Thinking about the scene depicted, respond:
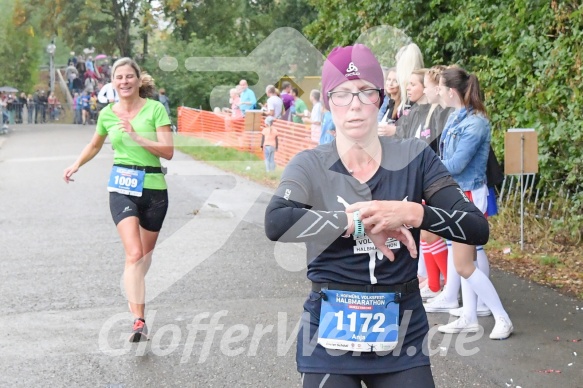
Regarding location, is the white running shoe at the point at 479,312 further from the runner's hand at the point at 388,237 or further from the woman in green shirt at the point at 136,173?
the runner's hand at the point at 388,237

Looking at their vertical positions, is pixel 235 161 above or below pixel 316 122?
below

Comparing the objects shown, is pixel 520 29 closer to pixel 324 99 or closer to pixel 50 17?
pixel 324 99

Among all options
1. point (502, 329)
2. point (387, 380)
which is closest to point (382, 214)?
point (387, 380)

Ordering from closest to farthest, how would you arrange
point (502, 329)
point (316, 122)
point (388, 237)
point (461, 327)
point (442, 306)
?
point (388, 237)
point (502, 329)
point (461, 327)
point (442, 306)
point (316, 122)

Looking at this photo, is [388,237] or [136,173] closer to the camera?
[388,237]

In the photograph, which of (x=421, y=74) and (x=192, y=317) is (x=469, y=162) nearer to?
(x=421, y=74)

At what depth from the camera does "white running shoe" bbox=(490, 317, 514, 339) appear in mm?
6305

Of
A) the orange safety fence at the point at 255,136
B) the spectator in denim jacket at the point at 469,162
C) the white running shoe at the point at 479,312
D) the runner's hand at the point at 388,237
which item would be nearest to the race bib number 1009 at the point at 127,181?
the spectator in denim jacket at the point at 469,162

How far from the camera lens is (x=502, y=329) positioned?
6.31m

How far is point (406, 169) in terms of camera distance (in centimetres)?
312

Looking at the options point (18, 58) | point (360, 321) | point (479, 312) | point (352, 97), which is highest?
point (18, 58)

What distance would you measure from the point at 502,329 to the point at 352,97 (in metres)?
3.70

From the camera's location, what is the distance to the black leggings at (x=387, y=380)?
9.98 feet

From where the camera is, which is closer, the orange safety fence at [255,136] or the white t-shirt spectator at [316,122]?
the white t-shirt spectator at [316,122]
